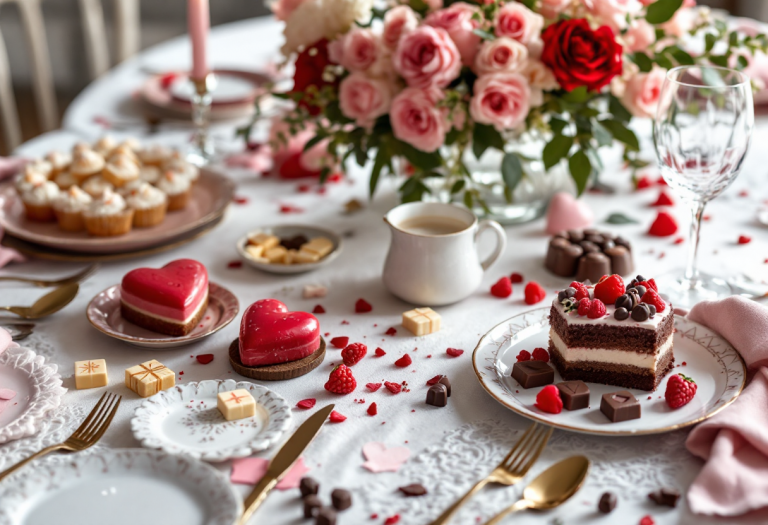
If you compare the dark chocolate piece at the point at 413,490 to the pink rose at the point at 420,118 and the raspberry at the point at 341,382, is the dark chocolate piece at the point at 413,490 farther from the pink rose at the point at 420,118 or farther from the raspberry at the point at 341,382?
the pink rose at the point at 420,118

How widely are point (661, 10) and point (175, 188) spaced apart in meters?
1.20

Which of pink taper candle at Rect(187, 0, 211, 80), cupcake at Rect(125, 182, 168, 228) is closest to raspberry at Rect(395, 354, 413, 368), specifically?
cupcake at Rect(125, 182, 168, 228)

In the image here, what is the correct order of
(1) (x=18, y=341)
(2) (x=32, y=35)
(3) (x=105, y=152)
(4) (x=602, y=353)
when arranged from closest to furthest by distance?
(4) (x=602, y=353) < (1) (x=18, y=341) < (3) (x=105, y=152) < (2) (x=32, y=35)

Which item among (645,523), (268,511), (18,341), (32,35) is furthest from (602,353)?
(32,35)

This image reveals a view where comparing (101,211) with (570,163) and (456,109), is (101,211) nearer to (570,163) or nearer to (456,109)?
(456,109)

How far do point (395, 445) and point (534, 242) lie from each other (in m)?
0.84

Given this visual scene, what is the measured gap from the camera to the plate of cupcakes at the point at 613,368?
3.85 feet

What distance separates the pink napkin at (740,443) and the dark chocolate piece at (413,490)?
1.16 feet

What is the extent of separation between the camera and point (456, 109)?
1.67 meters

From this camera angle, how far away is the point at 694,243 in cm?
158

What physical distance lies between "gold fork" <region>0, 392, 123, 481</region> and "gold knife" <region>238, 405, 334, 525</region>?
281mm

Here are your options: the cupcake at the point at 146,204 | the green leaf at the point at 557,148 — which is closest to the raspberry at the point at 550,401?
the green leaf at the point at 557,148

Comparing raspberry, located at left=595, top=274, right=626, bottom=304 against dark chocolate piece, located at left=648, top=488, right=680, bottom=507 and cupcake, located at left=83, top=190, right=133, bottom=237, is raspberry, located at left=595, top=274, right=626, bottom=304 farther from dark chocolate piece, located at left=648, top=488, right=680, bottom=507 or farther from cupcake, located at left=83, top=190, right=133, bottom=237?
cupcake, located at left=83, top=190, right=133, bottom=237

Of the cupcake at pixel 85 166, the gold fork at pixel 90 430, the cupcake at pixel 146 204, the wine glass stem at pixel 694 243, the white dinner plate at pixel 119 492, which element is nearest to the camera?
the white dinner plate at pixel 119 492
